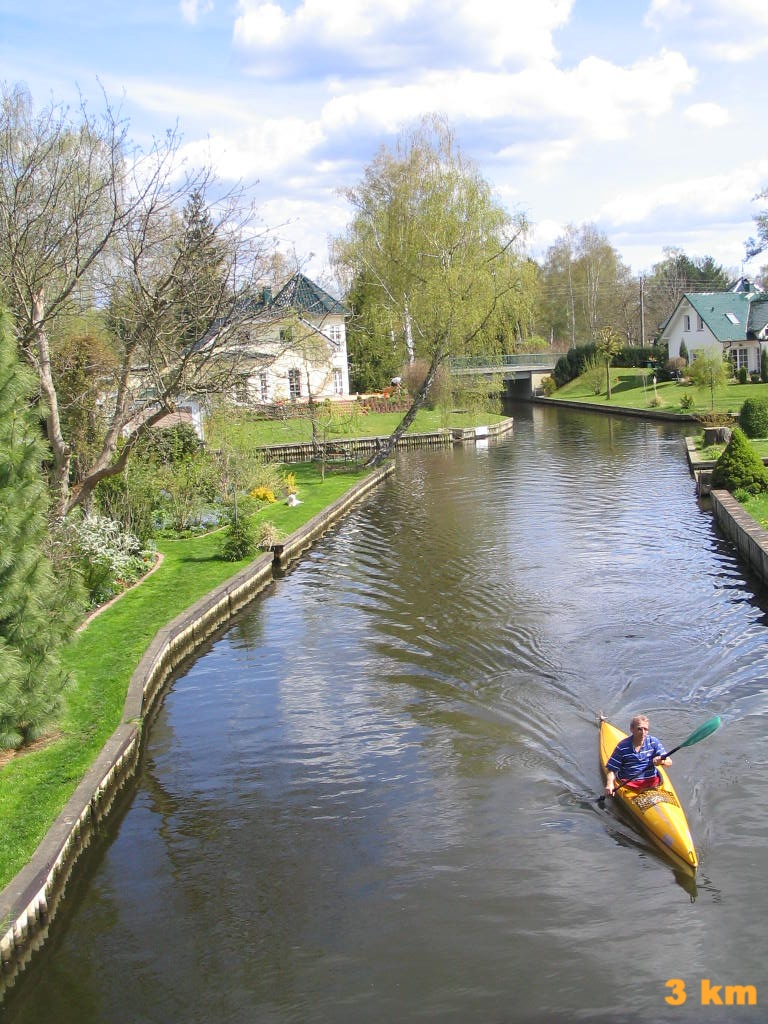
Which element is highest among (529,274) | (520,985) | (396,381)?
(529,274)

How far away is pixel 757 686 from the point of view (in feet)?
46.9

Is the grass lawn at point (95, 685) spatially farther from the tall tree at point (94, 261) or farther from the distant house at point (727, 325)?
the distant house at point (727, 325)

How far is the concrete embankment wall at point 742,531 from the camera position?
20.2m

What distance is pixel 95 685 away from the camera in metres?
14.5

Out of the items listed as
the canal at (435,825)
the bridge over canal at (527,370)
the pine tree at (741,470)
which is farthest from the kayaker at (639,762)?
the bridge over canal at (527,370)

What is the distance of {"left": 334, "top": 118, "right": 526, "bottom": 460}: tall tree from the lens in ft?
138

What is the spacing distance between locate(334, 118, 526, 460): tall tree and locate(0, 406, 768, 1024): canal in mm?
22865

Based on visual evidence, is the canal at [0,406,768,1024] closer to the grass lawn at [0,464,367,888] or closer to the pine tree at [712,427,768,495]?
the grass lawn at [0,464,367,888]

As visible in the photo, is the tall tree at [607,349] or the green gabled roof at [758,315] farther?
the tall tree at [607,349]

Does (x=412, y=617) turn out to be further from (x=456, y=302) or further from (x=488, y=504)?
(x=456, y=302)

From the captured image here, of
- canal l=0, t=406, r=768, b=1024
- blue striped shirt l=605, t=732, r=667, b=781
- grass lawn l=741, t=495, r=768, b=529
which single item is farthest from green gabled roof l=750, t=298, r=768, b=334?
blue striped shirt l=605, t=732, r=667, b=781

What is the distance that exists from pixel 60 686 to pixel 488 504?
69.1 ft

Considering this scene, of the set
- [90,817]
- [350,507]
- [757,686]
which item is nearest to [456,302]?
[350,507]

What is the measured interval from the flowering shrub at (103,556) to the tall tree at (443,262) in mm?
22718
